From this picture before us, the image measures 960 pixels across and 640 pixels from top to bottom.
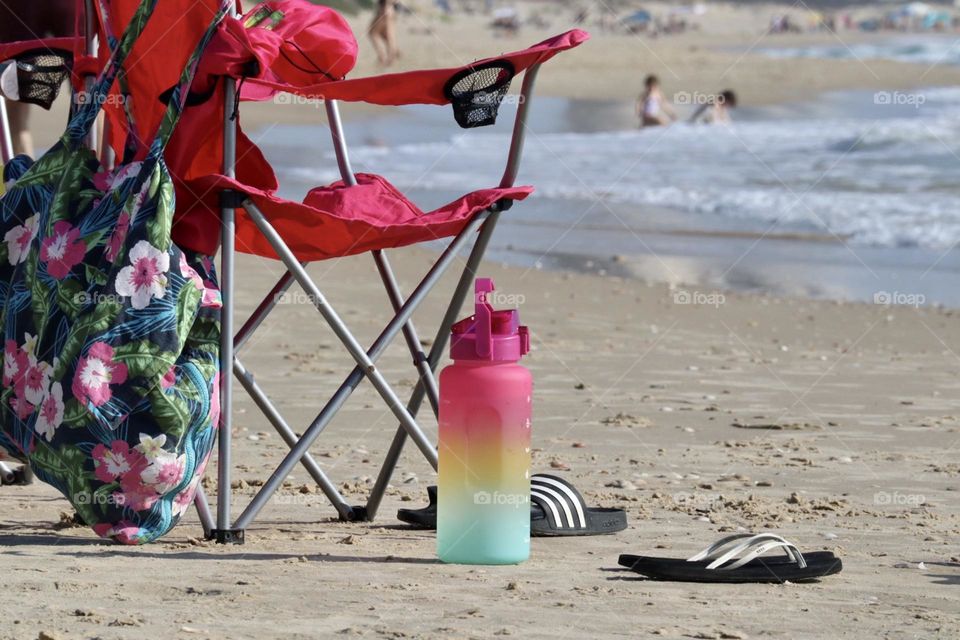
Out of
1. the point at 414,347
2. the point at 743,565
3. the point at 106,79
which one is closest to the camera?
the point at 743,565

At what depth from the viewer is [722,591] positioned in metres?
3.43

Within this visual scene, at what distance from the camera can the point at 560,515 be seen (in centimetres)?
409

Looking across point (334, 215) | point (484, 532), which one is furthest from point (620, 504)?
point (334, 215)

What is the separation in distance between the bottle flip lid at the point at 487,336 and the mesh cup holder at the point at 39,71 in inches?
58.1

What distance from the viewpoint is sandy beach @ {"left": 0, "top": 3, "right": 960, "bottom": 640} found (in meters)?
3.18

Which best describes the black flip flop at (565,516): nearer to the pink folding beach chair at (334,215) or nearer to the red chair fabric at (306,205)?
the pink folding beach chair at (334,215)

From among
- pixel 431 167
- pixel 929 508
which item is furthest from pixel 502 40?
pixel 929 508

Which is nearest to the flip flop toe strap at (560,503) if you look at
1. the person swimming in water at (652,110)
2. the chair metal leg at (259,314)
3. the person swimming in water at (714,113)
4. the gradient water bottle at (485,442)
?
the gradient water bottle at (485,442)

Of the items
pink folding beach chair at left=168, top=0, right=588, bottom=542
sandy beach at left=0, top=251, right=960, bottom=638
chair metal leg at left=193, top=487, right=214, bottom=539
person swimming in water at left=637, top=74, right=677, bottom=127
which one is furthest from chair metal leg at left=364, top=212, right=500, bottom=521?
person swimming in water at left=637, top=74, right=677, bottom=127

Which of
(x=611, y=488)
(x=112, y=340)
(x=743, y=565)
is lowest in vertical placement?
(x=743, y=565)

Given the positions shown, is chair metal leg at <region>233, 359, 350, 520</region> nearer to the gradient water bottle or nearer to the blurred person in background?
the gradient water bottle

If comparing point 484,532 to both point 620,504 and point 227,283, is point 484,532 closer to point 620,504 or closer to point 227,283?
point 227,283

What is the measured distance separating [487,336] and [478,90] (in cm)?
67

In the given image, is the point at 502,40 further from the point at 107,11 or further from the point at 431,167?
the point at 107,11
